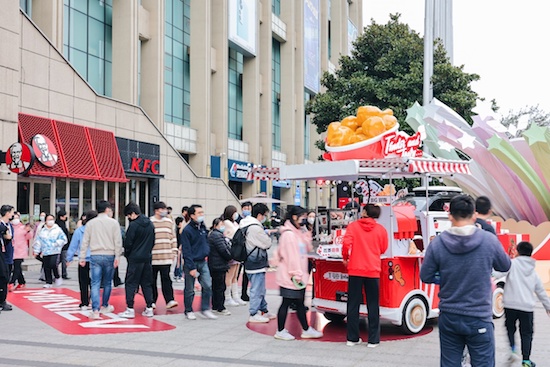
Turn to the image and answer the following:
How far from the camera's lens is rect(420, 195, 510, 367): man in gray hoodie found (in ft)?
15.1

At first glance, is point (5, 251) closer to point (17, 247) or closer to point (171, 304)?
point (17, 247)

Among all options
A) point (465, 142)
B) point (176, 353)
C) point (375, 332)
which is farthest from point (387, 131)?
point (465, 142)

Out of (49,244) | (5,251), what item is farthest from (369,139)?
(49,244)

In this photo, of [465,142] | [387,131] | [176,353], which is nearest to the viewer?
[176,353]

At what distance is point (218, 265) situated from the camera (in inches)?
411

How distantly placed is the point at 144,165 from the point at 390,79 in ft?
36.0

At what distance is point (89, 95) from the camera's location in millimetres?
22188

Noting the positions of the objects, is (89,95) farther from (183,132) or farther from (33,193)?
(183,132)

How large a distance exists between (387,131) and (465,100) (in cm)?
1758

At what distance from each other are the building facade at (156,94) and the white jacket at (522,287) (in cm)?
489

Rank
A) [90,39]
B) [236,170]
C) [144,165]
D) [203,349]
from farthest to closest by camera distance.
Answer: [236,170] < [90,39] < [144,165] < [203,349]

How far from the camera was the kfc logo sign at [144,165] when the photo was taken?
977 inches

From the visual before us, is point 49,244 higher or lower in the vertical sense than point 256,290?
higher

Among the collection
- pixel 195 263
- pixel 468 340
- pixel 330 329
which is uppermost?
pixel 195 263
